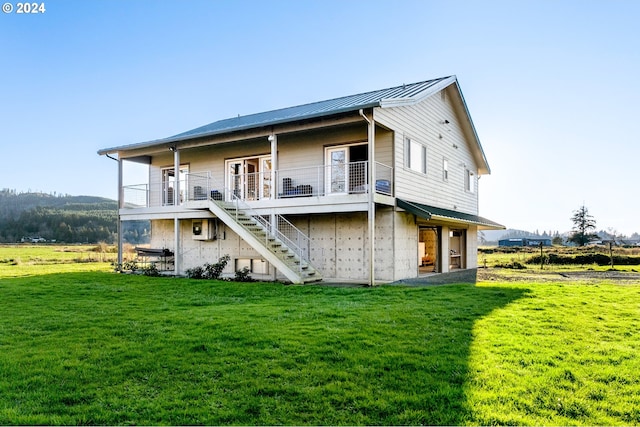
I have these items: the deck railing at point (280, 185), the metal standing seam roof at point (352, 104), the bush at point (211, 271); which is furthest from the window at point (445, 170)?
the bush at point (211, 271)

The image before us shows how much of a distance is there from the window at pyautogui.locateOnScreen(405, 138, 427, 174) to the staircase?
15.4ft

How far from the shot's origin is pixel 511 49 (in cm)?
1661

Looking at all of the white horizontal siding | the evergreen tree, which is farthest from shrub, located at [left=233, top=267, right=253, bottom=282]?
the evergreen tree

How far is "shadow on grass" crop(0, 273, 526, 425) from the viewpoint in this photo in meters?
3.97

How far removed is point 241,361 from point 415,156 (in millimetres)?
12473

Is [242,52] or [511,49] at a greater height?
[242,52]

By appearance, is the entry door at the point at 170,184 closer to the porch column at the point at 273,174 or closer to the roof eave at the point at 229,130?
the roof eave at the point at 229,130

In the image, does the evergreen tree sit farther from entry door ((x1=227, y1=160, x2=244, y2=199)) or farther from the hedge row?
entry door ((x1=227, y1=160, x2=244, y2=199))

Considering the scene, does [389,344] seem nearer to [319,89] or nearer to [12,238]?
[319,89]

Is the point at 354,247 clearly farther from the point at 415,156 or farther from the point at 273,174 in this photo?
the point at 415,156

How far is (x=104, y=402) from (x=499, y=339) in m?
5.03

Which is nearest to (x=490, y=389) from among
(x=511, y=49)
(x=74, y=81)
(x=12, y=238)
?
(x=511, y=49)

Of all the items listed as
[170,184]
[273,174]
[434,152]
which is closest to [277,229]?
[273,174]

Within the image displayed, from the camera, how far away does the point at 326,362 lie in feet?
17.0
